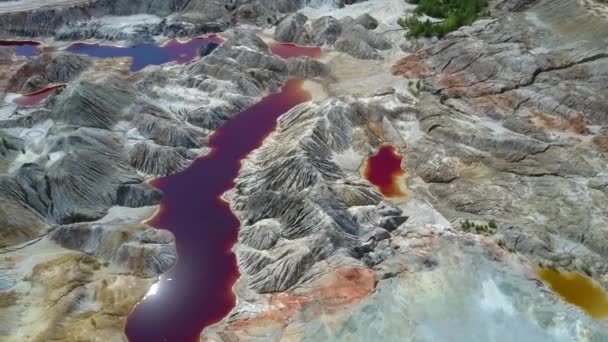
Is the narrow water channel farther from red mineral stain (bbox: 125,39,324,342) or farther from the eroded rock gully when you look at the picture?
the eroded rock gully

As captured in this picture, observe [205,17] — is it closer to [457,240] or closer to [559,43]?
[559,43]

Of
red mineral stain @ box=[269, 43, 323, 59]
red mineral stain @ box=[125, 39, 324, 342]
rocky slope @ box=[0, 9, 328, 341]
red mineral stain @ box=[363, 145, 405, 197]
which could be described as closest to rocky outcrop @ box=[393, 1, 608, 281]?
red mineral stain @ box=[363, 145, 405, 197]

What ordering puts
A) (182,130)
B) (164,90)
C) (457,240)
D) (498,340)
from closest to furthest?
1. (498,340)
2. (457,240)
3. (182,130)
4. (164,90)

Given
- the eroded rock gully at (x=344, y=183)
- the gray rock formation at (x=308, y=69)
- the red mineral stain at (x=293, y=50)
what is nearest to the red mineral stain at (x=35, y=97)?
the eroded rock gully at (x=344, y=183)

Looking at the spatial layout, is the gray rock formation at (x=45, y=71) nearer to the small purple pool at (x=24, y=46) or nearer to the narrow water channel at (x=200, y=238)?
the small purple pool at (x=24, y=46)

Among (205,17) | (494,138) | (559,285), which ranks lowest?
(559,285)

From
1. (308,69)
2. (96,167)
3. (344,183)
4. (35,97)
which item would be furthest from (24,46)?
(344,183)

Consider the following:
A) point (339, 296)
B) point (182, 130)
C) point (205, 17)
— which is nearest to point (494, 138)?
point (339, 296)

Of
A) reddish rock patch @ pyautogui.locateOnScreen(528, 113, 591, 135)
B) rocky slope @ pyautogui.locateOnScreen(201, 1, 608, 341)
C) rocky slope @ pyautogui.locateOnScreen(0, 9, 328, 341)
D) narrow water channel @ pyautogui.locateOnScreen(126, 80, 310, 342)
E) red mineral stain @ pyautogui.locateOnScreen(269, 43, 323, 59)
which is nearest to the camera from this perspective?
rocky slope @ pyautogui.locateOnScreen(201, 1, 608, 341)
